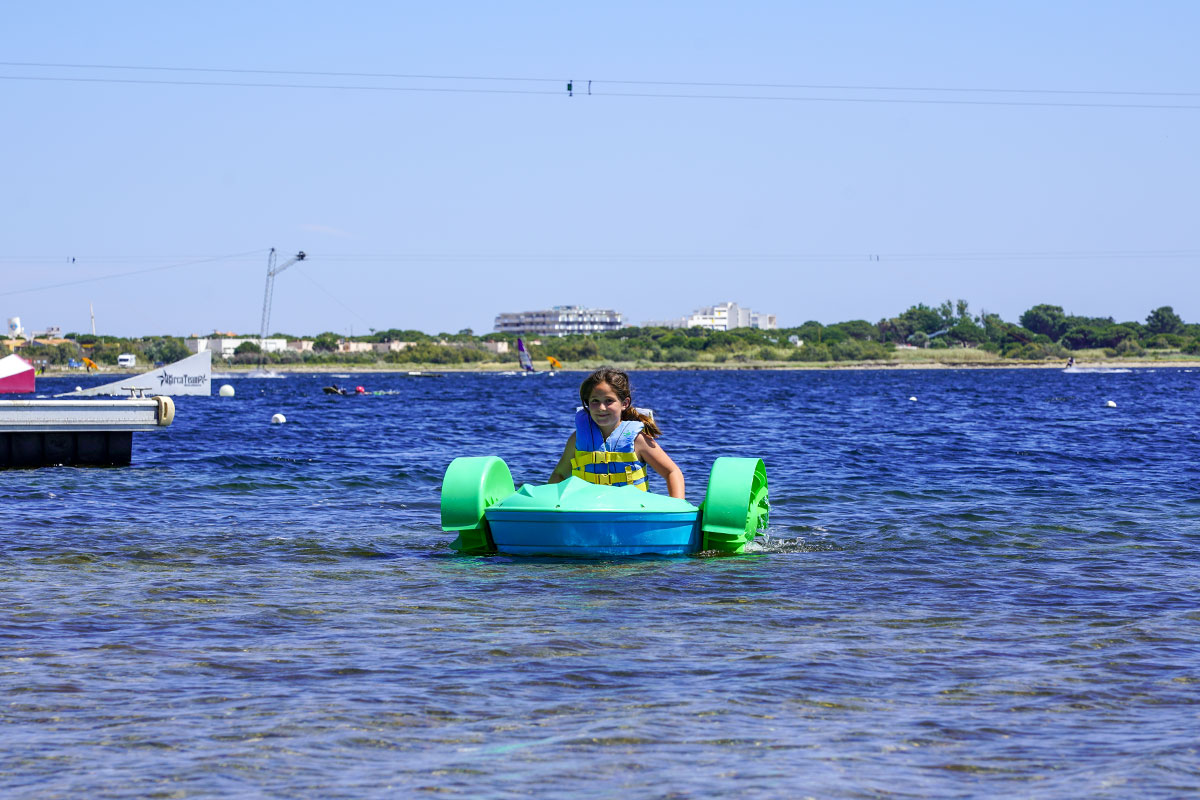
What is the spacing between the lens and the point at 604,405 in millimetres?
10297

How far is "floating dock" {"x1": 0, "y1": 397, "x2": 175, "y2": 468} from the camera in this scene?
19734mm

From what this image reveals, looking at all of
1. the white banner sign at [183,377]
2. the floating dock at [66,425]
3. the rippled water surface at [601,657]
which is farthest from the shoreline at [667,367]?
the rippled water surface at [601,657]

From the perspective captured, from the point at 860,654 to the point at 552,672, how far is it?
1.75 m

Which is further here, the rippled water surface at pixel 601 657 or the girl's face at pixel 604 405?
the girl's face at pixel 604 405

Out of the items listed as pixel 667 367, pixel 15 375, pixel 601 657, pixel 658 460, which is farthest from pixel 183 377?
pixel 667 367

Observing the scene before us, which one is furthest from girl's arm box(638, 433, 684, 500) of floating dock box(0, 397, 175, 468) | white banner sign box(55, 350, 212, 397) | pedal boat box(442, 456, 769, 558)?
white banner sign box(55, 350, 212, 397)

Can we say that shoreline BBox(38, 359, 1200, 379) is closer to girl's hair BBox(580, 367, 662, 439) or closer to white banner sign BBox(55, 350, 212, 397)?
white banner sign BBox(55, 350, 212, 397)

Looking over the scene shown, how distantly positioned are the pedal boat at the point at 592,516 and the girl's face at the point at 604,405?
60 centimetres

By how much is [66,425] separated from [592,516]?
43.3 ft

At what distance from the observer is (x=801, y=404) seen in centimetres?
5591

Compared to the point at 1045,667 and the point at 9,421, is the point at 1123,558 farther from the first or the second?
the point at 9,421

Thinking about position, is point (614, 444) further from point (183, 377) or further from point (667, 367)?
point (667, 367)

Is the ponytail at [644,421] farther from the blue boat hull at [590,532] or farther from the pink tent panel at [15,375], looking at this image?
the pink tent panel at [15,375]

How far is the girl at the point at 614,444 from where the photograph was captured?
10.4 m
